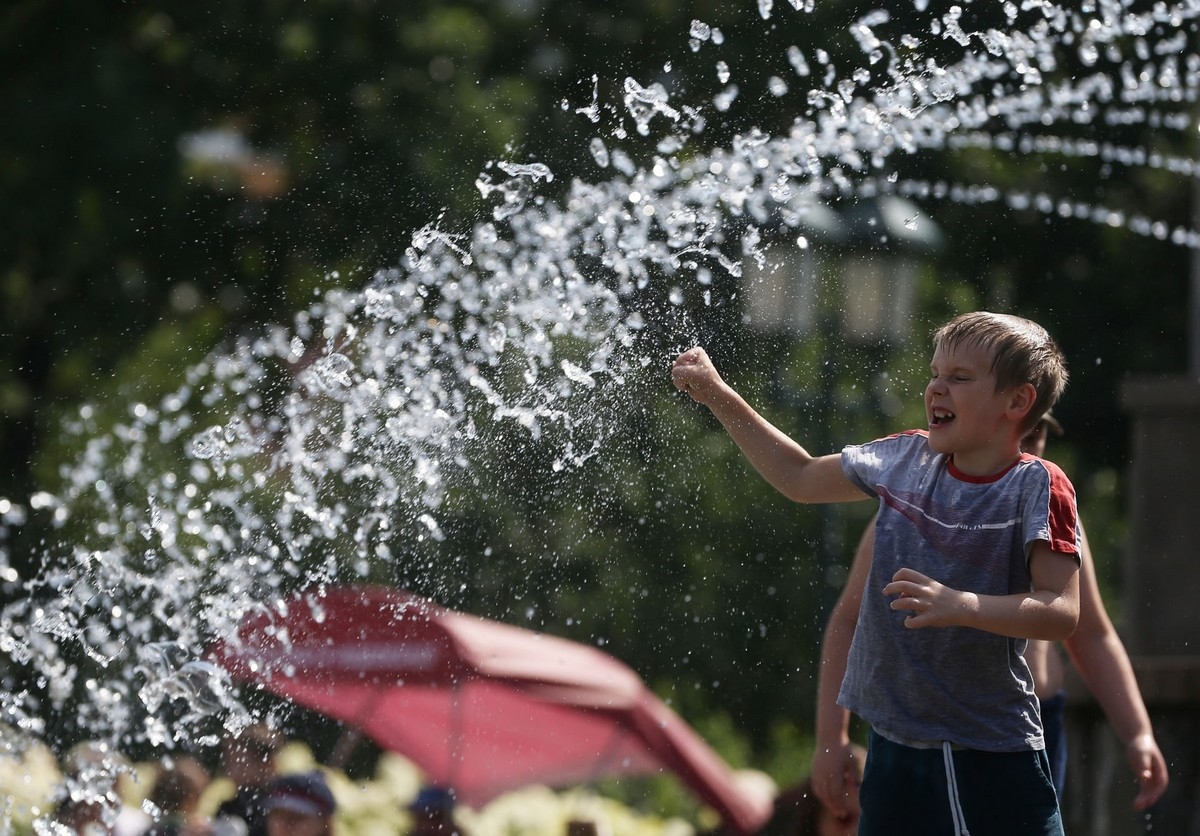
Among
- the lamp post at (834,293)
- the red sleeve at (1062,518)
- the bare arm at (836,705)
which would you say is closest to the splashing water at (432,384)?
the lamp post at (834,293)

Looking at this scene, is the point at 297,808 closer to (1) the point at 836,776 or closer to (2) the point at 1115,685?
(1) the point at 836,776

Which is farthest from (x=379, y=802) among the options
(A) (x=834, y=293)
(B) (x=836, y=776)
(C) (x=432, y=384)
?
(A) (x=834, y=293)

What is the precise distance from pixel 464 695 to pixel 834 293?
2.80 metres

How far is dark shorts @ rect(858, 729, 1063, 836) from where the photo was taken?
201 centimetres

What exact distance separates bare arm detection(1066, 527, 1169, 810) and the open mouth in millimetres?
584

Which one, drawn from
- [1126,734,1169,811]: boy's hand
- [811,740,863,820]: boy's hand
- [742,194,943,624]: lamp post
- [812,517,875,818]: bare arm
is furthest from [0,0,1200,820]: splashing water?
[1126,734,1169,811]: boy's hand

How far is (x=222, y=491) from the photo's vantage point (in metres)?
5.32

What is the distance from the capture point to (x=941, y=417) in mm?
2072

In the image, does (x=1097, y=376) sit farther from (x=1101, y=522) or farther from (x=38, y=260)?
(x=38, y=260)

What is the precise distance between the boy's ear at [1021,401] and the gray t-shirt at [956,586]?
66mm

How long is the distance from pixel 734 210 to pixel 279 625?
6.09 ft

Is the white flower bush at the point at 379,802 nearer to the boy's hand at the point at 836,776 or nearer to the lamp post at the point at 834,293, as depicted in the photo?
the lamp post at the point at 834,293

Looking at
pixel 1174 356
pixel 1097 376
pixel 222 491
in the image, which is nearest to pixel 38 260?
pixel 222 491

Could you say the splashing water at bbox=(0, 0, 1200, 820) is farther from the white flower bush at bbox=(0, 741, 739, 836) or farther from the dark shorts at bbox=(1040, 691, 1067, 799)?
the dark shorts at bbox=(1040, 691, 1067, 799)
